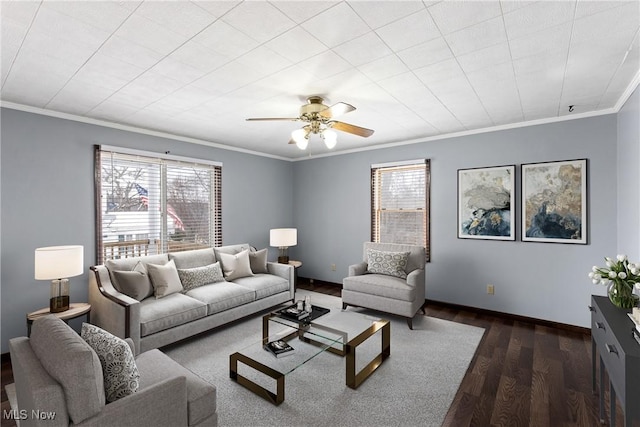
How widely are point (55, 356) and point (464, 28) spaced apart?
2805mm

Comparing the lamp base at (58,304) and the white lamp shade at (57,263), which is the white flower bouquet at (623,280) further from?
the lamp base at (58,304)

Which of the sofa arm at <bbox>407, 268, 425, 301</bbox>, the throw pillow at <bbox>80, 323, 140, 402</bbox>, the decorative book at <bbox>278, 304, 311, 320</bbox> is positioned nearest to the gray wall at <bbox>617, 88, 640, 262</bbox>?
the sofa arm at <bbox>407, 268, 425, 301</bbox>

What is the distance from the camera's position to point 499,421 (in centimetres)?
211

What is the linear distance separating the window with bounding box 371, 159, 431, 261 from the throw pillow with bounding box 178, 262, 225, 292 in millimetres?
2603

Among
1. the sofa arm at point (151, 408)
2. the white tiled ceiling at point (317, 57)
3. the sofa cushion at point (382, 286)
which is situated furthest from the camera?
the sofa cushion at point (382, 286)

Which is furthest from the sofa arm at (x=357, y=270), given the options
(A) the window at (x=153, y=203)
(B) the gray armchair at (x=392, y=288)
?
(A) the window at (x=153, y=203)

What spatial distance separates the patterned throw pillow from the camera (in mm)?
4216

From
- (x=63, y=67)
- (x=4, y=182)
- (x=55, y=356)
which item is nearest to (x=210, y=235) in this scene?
(x=4, y=182)

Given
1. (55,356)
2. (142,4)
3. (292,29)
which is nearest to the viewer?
(55,356)

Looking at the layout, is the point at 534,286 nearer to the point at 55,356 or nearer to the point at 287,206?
the point at 287,206

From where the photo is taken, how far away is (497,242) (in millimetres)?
4152

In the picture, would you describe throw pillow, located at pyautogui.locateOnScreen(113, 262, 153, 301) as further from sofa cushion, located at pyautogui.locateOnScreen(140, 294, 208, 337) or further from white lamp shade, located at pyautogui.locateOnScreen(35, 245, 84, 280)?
white lamp shade, located at pyautogui.locateOnScreen(35, 245, 84, 280)

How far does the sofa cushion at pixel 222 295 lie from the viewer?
3506mm

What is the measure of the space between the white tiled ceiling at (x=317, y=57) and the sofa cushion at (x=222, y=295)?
2.08 meters
